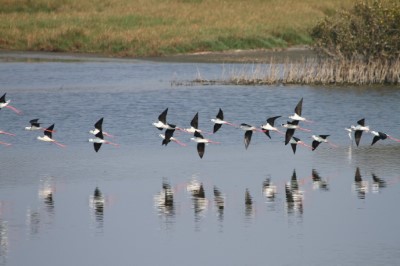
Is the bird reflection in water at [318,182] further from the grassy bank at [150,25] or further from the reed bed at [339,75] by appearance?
the grassy bank at [150,25]

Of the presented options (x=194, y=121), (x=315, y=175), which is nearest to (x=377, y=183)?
(x=315, y=175)

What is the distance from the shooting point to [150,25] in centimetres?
5775

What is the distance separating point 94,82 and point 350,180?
21.4 metres

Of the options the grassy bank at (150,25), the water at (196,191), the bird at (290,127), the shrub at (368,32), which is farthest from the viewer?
the grassy bank at (150,25)

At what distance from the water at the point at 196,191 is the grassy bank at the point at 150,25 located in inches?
731

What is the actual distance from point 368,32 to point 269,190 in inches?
785

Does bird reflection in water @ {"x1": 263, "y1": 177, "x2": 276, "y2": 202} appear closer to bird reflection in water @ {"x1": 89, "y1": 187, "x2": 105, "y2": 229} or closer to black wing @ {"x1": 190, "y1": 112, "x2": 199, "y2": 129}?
black wing @ {"x1": 190, "y1": 112, "x2": 199, "y2": 129}

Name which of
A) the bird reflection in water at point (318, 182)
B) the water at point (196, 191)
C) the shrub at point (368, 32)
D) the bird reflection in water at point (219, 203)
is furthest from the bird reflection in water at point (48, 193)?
the shrub at point (368, 32)

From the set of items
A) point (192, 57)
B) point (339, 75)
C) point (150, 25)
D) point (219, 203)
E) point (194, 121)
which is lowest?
point (192, 57)

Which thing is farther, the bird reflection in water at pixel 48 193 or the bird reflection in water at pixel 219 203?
the bird reflection in water at pixel 48 193

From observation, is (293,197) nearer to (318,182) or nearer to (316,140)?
(318,182)

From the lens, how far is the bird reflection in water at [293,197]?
65.3 feet

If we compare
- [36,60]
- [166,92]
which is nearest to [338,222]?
[166,92]

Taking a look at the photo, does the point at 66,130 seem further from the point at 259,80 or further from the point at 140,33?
the point at 140,33
